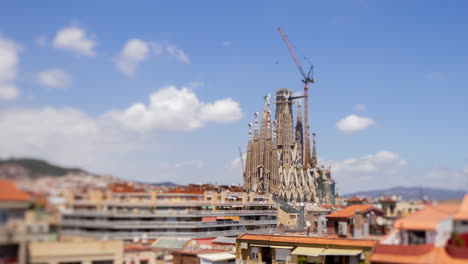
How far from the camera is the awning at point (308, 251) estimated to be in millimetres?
27680

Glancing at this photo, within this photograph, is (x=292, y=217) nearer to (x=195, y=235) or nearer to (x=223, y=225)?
(x=223, y=225)

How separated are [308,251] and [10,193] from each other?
16698 millimetres

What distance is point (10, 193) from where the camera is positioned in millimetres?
17125

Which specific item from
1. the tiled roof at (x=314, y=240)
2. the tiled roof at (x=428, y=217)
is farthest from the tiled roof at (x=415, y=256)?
the tiled roof at (x=314, y=240)

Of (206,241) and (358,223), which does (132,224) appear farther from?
(206,241)

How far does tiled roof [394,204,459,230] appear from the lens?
2034cm

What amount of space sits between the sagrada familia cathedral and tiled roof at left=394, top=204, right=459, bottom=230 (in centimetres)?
6743

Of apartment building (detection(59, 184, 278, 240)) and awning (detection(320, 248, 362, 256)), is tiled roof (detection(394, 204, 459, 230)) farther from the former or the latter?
apartment building (detection(59, 184, 278, 240))

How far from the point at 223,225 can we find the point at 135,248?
2141cm

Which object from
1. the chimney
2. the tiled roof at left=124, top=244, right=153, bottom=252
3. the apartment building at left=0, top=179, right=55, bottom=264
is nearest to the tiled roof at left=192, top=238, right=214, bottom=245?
the tiled roof at left=124, top=244, right=153, bottom=252

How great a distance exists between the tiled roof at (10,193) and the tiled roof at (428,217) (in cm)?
1425

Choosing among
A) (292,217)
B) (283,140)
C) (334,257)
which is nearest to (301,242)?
(334,257)

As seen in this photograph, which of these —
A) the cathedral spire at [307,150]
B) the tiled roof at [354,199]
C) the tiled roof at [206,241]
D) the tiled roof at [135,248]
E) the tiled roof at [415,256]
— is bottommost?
the tiled roof at [206,241]

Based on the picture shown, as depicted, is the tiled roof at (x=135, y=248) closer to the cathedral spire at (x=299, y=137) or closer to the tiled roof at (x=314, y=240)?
the tiled roof at (x=314, y=240)
